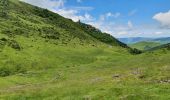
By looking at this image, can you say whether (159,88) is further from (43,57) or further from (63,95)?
(43,57)

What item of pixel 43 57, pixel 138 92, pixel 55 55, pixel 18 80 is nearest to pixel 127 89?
pixel 138 92

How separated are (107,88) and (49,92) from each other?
27.3 feet

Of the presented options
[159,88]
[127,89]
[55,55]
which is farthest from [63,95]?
[55,55]

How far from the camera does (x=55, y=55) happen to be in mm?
197375

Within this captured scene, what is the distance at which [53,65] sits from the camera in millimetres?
174875

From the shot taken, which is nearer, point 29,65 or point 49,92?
point 49,92

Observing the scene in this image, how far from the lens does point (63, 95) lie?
42906mm

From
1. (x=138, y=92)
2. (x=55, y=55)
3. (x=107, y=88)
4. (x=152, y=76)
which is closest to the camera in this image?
(x=138, y=92)

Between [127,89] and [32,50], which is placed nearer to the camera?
[127,89]

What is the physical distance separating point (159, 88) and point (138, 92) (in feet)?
7.76

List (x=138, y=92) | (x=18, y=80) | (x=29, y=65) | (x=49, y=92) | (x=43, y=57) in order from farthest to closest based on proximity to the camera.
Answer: (x=43, y=57) → (x=29, y=65) → (x=18, y=80) → (x=49, y=92) → (x=138, y=92)

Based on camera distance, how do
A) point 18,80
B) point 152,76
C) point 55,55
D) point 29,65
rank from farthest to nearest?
point 55,55, point 29,65, point 18,80, point 152,76

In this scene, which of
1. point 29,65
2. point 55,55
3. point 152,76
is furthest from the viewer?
point 55,55

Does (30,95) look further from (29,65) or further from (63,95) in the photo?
(29,65)
